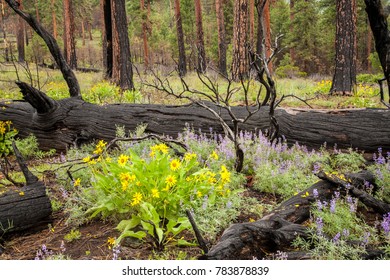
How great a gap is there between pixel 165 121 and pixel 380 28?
4.07 m

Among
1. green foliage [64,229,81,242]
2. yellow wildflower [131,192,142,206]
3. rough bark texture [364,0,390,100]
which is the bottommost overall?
green foliage [64,229,81,242]

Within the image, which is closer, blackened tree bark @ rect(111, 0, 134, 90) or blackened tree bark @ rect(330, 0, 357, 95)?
blackened tree bark @ rect(330, 0, 357, 95)

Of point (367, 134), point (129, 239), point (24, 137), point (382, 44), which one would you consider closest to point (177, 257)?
point (129, 239)

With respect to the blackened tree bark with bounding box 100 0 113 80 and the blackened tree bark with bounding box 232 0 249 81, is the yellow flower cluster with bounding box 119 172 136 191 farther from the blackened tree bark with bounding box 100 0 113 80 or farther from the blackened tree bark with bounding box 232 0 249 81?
the blackened tree bark with bounding box 232 0 249 81

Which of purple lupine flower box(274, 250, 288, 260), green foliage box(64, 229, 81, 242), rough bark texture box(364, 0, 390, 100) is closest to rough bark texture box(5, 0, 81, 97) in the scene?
green foliage box(64, 229, 81, 242)

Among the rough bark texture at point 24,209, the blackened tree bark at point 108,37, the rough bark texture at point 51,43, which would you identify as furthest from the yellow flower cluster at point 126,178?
the blackened tree bark at point 108,37

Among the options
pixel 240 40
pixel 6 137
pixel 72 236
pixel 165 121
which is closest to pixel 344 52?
pixel 240 40

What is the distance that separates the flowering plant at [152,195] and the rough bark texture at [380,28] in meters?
1.55

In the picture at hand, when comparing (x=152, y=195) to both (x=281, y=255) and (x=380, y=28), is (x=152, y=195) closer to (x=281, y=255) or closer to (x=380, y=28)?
(x=281, y=255)

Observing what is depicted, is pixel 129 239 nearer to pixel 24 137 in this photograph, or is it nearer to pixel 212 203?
pixel 212 203

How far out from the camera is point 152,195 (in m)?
3.06

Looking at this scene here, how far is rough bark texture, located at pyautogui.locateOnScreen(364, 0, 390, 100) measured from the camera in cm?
246

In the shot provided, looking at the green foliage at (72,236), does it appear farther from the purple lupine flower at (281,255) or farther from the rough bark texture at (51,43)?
the rough bark texture at (51,43)

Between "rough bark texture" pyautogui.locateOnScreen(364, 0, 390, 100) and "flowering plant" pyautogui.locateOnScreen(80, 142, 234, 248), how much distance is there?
155 cm
